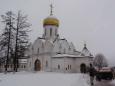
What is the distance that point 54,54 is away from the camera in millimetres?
51875

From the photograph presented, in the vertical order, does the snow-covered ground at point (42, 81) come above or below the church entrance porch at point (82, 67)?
above

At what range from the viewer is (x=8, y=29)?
110 ft

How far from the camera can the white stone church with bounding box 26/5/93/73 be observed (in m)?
50.6

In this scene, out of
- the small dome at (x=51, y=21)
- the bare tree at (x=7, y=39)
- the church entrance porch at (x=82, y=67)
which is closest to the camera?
the bare tree at (x=7, y=39)

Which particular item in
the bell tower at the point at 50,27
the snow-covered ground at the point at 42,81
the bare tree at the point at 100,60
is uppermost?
the bell tower at the point at 50,27

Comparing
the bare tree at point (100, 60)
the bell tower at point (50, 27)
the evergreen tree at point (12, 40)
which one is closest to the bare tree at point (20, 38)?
the evergreen tree at point (12, 40)

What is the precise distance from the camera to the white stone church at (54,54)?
166 ft

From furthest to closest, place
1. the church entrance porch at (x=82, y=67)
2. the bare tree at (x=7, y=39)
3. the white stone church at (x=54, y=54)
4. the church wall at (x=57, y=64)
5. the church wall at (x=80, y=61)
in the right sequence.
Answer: the church entrance porch at (x=82, y=67), the church wall at (x=80, y=61), the white stone church at (x=54, y=54), the church wall at (x=57, y=64), the bare tree at (x=7, y=39)

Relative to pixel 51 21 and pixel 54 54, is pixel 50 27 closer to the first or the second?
pixel 51 21

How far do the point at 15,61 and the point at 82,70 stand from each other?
22.5 m

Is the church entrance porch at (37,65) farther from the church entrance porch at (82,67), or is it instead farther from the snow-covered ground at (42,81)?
the snow-covered ground at (42,81)

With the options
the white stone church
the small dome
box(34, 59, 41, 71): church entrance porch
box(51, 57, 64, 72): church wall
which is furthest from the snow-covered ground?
the small dome

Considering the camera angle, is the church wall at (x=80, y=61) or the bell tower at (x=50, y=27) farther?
the bell tower at (x=50, y=27)

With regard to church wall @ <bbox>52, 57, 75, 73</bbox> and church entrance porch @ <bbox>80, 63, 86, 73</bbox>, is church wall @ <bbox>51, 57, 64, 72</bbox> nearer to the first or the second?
church wall @ <bbox>52, 57, 75, 73</bbox>
